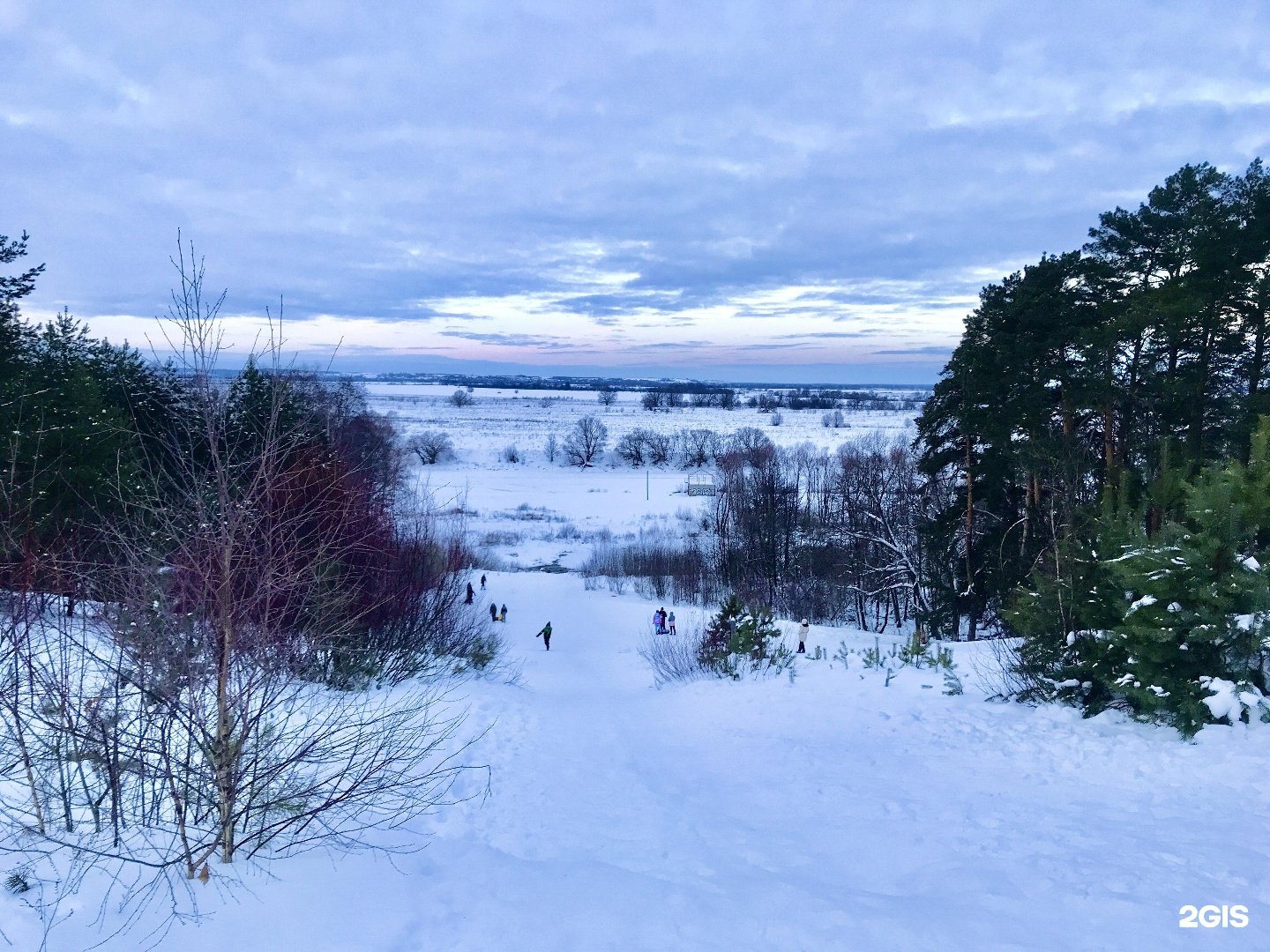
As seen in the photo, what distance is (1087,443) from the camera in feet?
60.5

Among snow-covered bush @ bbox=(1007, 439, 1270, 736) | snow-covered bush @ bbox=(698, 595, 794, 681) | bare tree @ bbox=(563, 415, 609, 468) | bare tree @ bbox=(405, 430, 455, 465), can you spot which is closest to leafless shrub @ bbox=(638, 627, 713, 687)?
snow-covered bush @ bbox=(698, 595, 794, 681)

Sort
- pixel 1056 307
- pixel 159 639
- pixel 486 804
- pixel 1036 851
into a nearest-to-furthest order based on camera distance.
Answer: pixel 159 639
pixel 1036 851
pixel 486 804
pixel 1056 307

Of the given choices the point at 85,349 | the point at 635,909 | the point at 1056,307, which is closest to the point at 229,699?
the point at 635,909

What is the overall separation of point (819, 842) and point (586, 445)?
232 ft

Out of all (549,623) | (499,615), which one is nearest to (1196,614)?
(549,623)

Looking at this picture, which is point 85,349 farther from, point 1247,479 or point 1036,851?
point 1247,479

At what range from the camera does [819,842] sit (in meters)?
7.70

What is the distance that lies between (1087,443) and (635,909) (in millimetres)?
17995

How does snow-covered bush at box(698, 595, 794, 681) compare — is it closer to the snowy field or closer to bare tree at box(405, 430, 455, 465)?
the snowy field

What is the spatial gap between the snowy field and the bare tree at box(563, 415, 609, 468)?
61288 millimetres

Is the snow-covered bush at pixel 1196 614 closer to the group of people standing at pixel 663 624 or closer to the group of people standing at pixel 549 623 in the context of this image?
the group of people standing at pixel 549 623

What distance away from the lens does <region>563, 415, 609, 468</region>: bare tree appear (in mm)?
76438

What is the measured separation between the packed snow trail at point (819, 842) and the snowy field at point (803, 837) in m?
0.03

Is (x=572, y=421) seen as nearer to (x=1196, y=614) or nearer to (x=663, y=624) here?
(x=663, y=624)
